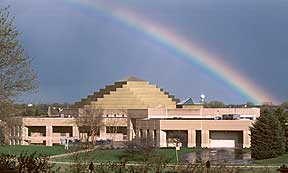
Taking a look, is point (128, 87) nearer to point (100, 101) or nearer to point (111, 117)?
point (100, 101)

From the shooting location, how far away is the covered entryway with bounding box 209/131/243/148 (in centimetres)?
9401

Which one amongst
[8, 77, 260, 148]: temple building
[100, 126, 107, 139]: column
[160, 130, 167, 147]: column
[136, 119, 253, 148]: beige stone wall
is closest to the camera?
[160, 130, 167, 147]: column

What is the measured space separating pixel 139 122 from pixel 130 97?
24.1 m

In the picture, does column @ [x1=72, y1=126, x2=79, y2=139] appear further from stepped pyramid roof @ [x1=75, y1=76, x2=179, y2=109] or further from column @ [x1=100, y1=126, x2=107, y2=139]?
stepped pyramid roof @ [x1=75, y1=76, x2=179, y2=109]

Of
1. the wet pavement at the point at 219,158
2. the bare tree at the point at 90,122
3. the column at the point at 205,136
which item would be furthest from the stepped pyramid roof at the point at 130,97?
the wet pavement at the point at 219,158

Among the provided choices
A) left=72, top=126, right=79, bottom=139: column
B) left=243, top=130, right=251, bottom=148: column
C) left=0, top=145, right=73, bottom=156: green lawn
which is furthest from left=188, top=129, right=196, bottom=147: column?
left=0, top=145, right=73, bottom=156: green lawn

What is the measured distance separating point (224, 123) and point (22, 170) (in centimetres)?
8071

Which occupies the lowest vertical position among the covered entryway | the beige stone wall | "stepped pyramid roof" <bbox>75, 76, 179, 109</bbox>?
the covered entryway

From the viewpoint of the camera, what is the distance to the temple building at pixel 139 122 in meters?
93.9

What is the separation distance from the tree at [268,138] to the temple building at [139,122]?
53.2 ft

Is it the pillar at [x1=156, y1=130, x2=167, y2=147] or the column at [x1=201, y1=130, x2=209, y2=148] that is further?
the column at [x1=201, y1=130, x2=209, y2=148]

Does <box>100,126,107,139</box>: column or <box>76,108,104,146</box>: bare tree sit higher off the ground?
<box>76,108,104,146</box>: bare tree

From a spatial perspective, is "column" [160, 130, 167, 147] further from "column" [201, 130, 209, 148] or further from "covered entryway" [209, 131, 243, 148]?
"covered entryway" [209, 131, 243, 148]

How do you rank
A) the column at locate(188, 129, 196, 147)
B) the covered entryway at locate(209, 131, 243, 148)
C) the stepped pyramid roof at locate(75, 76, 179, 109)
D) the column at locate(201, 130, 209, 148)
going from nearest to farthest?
the column at locate(188, 129, 196, 147)
the covered entryway at locate(209, 131, 243, 148)
the column at locate(201, 130, 209, 148)
the stepped pyramid roof at locate(75, 76, 179, 109)
